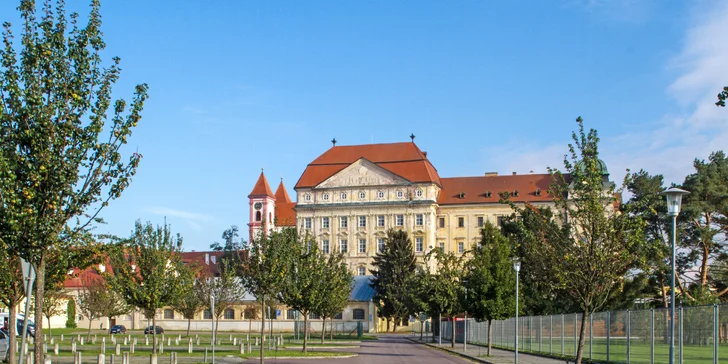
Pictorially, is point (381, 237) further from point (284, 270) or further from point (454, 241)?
point (284, 270)

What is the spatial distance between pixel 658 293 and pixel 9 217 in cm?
5495

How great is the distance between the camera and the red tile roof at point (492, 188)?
119m

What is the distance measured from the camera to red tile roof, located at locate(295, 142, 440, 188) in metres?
117

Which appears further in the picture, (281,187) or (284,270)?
(281,187)

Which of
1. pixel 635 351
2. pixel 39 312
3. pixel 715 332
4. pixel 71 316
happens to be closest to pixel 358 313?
pixel 71 316

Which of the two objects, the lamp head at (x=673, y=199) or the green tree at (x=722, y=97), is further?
the lamp head at (x=673, y=199)

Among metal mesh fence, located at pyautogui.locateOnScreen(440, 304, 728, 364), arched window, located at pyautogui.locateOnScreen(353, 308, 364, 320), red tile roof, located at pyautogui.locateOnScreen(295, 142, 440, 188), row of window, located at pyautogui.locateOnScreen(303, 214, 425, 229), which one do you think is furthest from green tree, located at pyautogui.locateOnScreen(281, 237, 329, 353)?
row of window, located at pyautogui.locateOnScreen(303, 214, 425, 229)

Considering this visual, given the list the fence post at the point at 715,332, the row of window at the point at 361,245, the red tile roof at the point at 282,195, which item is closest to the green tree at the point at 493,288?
the fence post at the point at 715,332

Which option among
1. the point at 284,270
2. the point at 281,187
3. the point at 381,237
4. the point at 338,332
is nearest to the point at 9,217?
the point at 284,270

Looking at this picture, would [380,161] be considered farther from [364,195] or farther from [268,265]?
[268,265]

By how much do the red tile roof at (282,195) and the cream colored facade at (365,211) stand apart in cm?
3846

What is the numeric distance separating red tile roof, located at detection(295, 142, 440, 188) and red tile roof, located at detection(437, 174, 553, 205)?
9.48 ft

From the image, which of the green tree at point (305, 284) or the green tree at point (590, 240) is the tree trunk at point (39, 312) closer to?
the green tree at point (590, 240)

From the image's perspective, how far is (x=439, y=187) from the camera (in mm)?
122250
